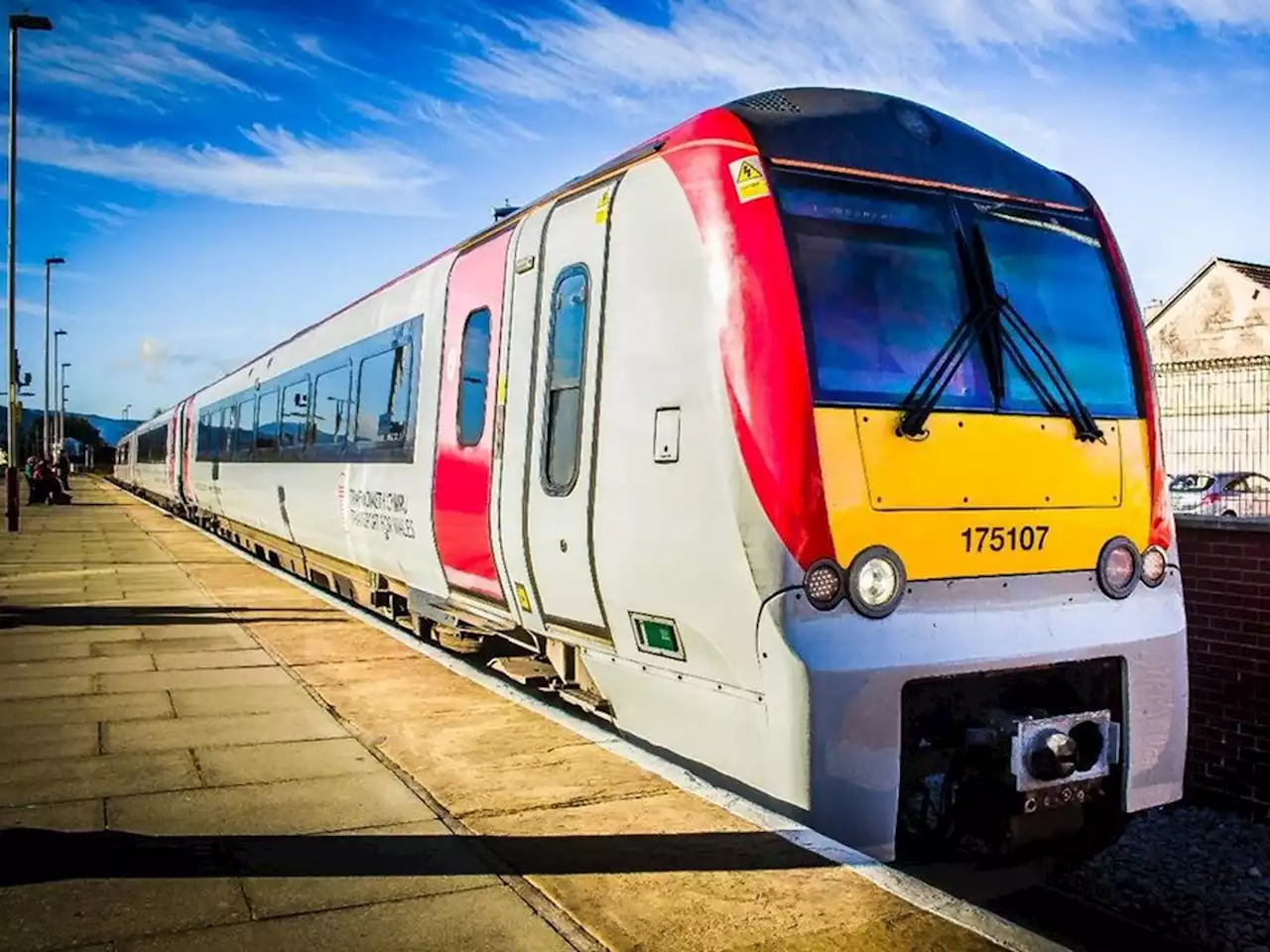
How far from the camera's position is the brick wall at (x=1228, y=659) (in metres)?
6.29

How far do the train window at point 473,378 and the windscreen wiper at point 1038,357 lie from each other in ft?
9.09

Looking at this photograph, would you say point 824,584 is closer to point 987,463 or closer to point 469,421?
point 987,463

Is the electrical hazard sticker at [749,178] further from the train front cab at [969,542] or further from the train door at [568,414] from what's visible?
the train door at [568,414]

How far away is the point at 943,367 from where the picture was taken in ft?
14.5

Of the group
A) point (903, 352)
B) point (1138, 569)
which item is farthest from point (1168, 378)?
point (903, 352)

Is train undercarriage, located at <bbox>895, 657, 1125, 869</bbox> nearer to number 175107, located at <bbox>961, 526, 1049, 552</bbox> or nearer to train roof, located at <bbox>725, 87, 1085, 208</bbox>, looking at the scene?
number 175107, located at <bbox>961, 526, 1049, 552</bbox>

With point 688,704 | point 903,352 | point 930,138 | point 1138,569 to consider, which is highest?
point 930,138

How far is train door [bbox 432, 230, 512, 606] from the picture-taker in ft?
20.2

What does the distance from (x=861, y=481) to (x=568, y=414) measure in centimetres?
167

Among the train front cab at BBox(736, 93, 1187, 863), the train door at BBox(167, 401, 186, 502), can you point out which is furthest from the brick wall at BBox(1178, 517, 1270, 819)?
the train door at BBox(167, 401, 186, 502)

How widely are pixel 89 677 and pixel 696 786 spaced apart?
4652mm

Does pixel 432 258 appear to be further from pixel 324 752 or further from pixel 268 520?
pixel 268 520

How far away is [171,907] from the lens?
3.48m

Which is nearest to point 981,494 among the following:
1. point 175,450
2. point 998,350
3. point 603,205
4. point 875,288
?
point 998,350
